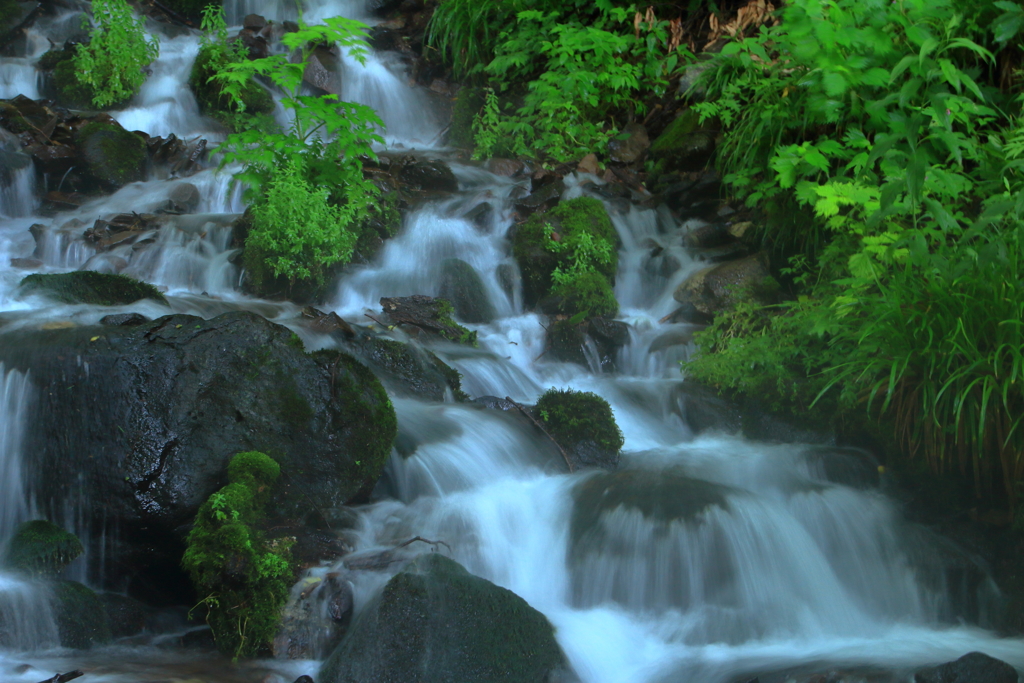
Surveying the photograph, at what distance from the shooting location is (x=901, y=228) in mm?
4266

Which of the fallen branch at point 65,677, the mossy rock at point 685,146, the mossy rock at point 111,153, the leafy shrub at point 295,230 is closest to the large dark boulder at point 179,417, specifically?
the fallen branch at point 65,677

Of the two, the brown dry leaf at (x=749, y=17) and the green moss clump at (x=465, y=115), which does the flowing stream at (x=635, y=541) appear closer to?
the brown dry leaf at (x=749, y=17)

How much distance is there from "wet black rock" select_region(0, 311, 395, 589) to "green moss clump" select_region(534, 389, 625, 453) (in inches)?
52.6

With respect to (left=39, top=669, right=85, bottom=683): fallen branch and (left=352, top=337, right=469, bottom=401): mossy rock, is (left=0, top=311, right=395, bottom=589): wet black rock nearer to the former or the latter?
(left=39, top=669, right=85, bottom=683): fallen branch

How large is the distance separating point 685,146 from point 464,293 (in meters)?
2.92

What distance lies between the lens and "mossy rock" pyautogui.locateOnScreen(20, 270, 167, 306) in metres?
4.69

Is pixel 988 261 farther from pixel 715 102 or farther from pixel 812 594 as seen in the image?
pixel 715 102

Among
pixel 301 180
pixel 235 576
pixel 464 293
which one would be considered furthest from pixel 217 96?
pixel 235 576

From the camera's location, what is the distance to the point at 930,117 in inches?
173

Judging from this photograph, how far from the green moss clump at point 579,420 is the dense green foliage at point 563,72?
4.28 m

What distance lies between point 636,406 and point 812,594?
2.06 metres

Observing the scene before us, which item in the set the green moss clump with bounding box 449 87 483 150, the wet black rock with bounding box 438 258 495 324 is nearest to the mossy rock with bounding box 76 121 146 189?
the green moss clump with bounding box 449 87 483 150

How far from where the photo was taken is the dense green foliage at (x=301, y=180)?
6.04 metres

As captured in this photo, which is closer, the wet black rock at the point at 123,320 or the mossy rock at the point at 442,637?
the mossy rock at the point at 442,637
